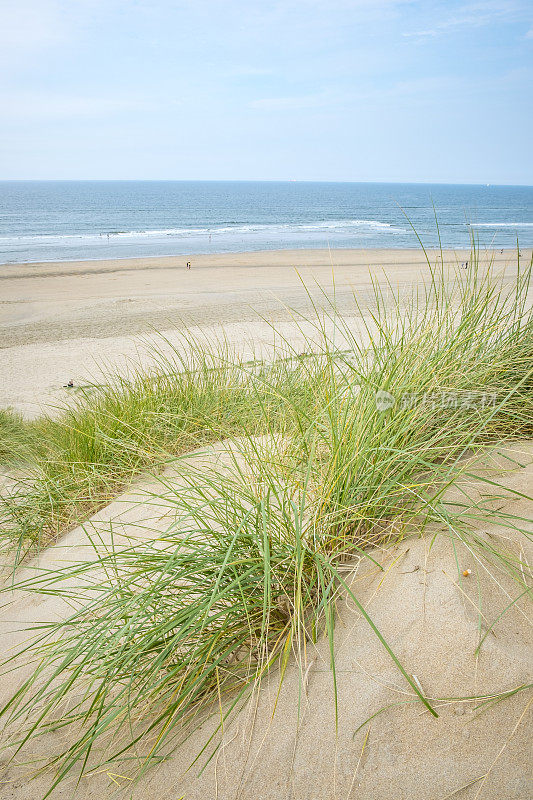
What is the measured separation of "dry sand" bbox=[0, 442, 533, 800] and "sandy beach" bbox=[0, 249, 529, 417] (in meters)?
1.54

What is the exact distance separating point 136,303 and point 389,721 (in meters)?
13.8

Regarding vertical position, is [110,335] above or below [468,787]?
below

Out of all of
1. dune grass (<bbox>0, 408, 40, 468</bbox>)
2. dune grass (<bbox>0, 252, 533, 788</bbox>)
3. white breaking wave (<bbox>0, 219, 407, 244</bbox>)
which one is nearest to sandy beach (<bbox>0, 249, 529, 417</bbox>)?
dune grass (<bbox>0, 408, 40, 468</bbox>)

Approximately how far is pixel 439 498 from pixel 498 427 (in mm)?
952

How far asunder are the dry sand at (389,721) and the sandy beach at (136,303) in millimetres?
1543

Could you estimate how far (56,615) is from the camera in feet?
7.56

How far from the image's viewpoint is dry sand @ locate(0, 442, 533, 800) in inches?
49.8

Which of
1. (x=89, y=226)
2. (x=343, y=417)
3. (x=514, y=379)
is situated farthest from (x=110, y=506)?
(x=89, y=226)

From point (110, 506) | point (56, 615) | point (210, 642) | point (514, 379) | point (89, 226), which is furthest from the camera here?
point (89, 226)

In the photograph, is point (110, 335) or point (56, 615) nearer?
point (56, 615)

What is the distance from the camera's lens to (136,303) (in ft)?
47.0

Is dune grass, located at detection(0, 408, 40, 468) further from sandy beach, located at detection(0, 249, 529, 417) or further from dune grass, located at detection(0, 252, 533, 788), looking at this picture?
dune grass, located at detection(0, 252, 533, 788)

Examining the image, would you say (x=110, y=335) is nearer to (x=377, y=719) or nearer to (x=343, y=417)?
(x=343, y=417)

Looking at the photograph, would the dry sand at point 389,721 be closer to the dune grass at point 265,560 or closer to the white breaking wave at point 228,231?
the dune grass at point 265,560
